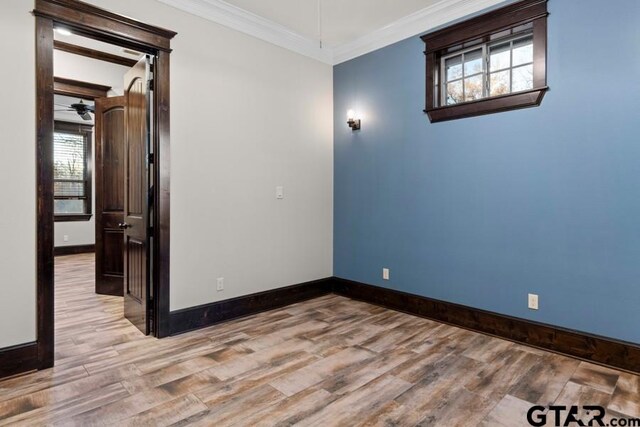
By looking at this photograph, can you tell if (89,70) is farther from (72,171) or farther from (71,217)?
(71,217)

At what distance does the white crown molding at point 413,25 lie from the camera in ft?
10.8

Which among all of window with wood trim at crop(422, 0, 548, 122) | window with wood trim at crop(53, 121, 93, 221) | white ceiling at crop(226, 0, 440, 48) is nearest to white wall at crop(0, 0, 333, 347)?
white ceiling at crop(226, 0, 440, 48)

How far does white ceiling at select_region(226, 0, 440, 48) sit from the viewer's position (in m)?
3.40

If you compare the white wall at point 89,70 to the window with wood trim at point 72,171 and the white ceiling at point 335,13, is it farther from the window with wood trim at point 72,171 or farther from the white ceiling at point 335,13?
the window with wood trim at point 72,171

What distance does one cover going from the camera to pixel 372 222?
419 centimetres

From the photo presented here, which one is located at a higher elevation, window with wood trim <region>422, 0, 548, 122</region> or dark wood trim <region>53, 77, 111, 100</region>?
dark wood trim <region>53, 77, 111, 100</region>

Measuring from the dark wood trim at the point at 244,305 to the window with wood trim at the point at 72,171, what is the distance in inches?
238

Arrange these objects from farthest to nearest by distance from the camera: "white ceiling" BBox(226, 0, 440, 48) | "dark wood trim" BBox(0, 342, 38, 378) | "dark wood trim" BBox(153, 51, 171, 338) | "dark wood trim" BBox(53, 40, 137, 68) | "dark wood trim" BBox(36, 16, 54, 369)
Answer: "dark wood trim" BBox(53, 40, 137, 68) < "white ceiling" BBox(226, 0, 440, 48) < "dark wood trim" BBox(153, 51, 171, 338) < "dark wood trim" BBox(36, 16, 54, 369) < "dark wood trim" BBox(0, 342, 38, 378)

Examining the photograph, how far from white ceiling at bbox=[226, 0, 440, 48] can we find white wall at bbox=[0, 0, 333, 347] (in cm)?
31

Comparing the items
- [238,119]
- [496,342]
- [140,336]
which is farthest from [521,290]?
[140,336]

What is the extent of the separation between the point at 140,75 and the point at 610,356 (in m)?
4.44

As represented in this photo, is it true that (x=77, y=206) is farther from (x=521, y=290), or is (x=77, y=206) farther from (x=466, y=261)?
(x=521, y=290)

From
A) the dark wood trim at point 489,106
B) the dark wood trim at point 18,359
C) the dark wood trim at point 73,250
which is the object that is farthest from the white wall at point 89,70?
the dark wood trim at point 489,106

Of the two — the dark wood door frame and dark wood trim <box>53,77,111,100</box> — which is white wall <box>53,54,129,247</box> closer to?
dark wood trim <box>53,77,111,100</box>
